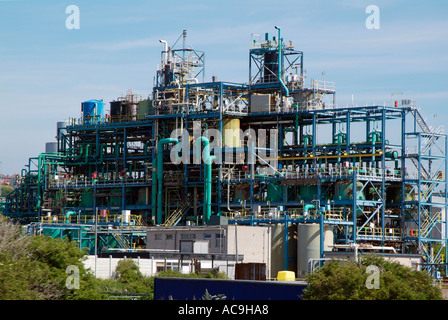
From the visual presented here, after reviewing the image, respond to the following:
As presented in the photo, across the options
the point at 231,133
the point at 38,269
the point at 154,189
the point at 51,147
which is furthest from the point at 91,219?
the point at 38,269

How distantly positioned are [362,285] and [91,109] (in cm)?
7430

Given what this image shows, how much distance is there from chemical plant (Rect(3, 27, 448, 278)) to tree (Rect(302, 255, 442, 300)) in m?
29.5

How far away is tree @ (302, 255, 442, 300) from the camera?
4216 centimetres

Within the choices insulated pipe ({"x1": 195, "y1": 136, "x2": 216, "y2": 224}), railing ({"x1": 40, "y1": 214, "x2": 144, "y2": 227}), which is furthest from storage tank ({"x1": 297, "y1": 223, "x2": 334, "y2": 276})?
railing ({"x1": 40, "y1": 214, "x2": 144, "y2": 227})

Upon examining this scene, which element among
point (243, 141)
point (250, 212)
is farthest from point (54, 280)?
point (243, 141)

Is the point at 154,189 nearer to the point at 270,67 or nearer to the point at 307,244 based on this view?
the point at 270,67

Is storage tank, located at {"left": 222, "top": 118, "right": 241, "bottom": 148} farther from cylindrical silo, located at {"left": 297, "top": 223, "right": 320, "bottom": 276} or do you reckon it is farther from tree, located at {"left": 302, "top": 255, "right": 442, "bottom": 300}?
tree, located at {"left": 302, "top": 255, "right": 442, "bottom": 300}

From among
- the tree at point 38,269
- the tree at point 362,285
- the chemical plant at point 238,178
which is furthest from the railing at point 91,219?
the tree at point 362,285

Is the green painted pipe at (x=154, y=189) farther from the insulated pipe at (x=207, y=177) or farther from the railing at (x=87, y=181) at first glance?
the insulated pipe at (x=207, y=177)

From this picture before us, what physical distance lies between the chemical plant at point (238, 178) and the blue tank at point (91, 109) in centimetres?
13

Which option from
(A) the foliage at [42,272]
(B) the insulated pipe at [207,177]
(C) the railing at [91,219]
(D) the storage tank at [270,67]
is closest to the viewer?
(A) the foliage at [42,272]

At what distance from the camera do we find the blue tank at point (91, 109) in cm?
11131
